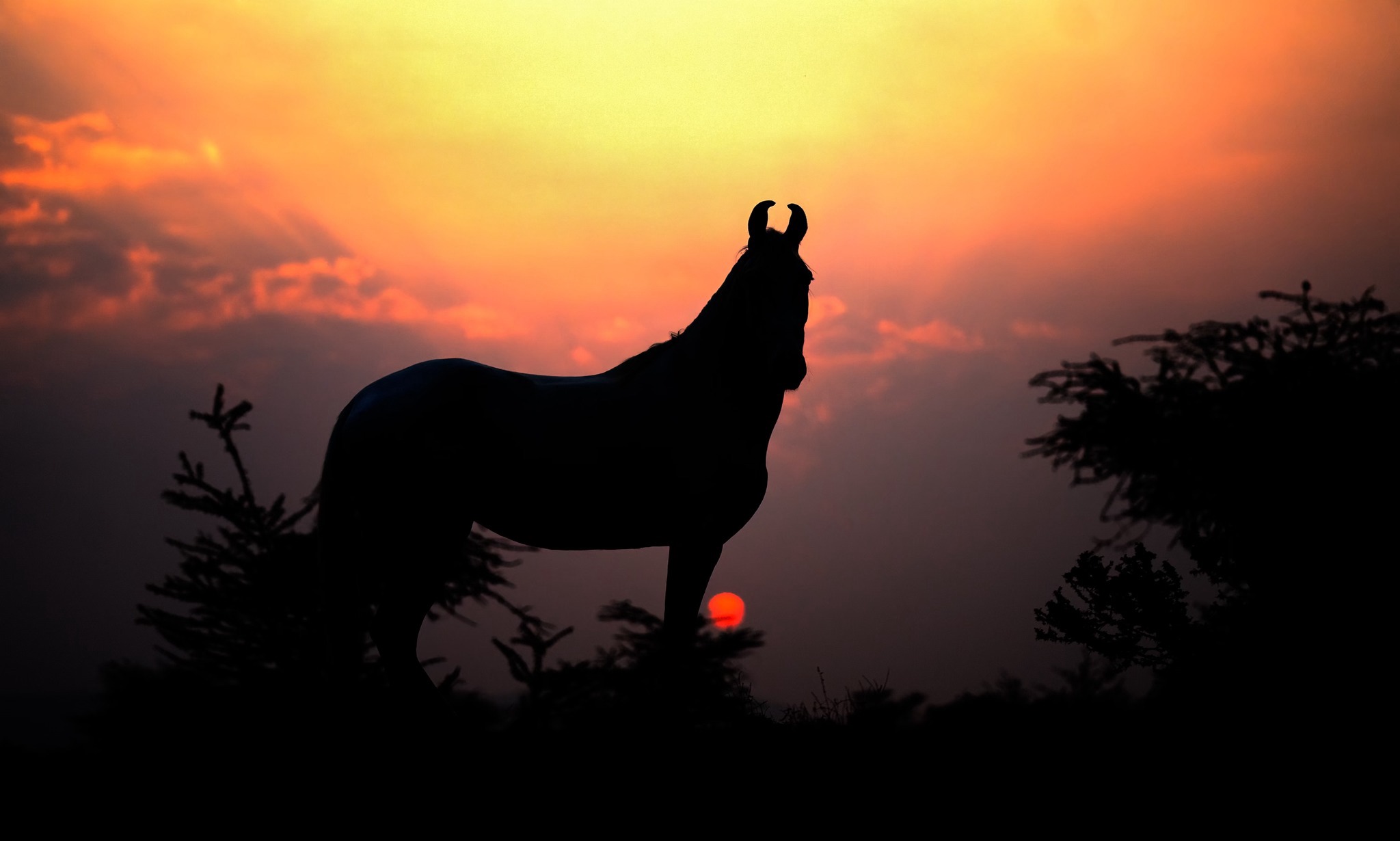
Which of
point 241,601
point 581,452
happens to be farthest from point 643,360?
point 241,601

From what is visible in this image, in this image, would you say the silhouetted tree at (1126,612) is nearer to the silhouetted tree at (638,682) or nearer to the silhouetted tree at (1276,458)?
the silhouetted tree at (1276,458)

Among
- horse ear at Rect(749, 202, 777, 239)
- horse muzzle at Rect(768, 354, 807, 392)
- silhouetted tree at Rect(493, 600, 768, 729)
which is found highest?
horse ear at Rect(749, 202, 777, 239)

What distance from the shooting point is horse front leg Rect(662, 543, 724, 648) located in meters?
6.53

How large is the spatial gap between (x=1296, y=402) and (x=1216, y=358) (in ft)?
1.45

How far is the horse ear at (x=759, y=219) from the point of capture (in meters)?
6.86

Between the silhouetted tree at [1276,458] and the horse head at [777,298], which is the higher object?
the horse head at [777,298]

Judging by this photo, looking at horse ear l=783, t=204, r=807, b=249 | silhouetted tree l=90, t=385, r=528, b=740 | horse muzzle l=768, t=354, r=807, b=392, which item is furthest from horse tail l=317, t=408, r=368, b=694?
horse ear l=783, t=204, r=807, b=249

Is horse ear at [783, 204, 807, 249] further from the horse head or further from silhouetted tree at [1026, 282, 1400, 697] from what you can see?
silhouetted tree at [1026, 282, 1400, 697]

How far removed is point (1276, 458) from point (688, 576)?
353cm

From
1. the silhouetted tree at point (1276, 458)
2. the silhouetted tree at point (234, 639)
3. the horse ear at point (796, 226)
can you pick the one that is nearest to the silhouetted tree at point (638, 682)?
the silhouetted tree at point (234, 639)

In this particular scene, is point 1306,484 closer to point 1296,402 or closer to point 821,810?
A: point 1296,402

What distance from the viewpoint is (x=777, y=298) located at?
674 centimetres

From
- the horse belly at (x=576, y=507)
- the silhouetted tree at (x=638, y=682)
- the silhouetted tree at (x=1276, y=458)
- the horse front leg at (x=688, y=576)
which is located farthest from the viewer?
the horse belly at (x=576, y=507)

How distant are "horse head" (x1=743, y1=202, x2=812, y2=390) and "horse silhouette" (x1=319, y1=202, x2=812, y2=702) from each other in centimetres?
1
